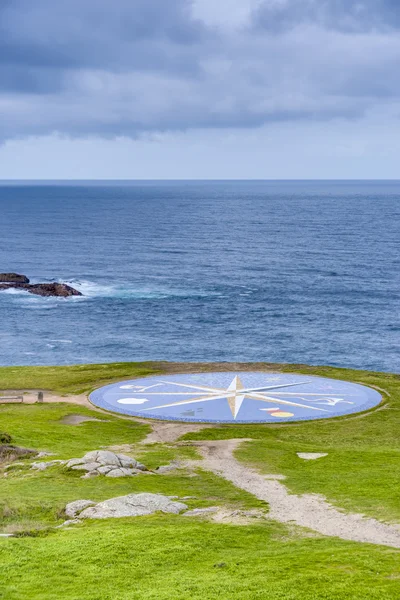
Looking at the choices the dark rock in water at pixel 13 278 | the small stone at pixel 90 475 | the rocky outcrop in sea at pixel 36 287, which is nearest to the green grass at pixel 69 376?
the small stone at pixel 90 475

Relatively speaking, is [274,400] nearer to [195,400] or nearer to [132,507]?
[195,400]

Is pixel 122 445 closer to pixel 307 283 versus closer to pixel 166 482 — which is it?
pixel 166 482

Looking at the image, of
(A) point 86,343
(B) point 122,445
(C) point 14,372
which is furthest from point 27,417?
(A) point 86,343

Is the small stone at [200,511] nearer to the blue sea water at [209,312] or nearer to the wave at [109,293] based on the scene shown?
the blue sea water at [209,312]

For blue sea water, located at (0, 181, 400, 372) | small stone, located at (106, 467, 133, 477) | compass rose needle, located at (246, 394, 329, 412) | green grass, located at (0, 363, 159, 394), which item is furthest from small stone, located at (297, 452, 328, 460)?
blue sea water, located at (0, 181, 400, 372)

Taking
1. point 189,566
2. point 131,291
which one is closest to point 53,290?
point 131,291

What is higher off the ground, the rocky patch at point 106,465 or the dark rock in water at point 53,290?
the rocky patch at point 106,465
